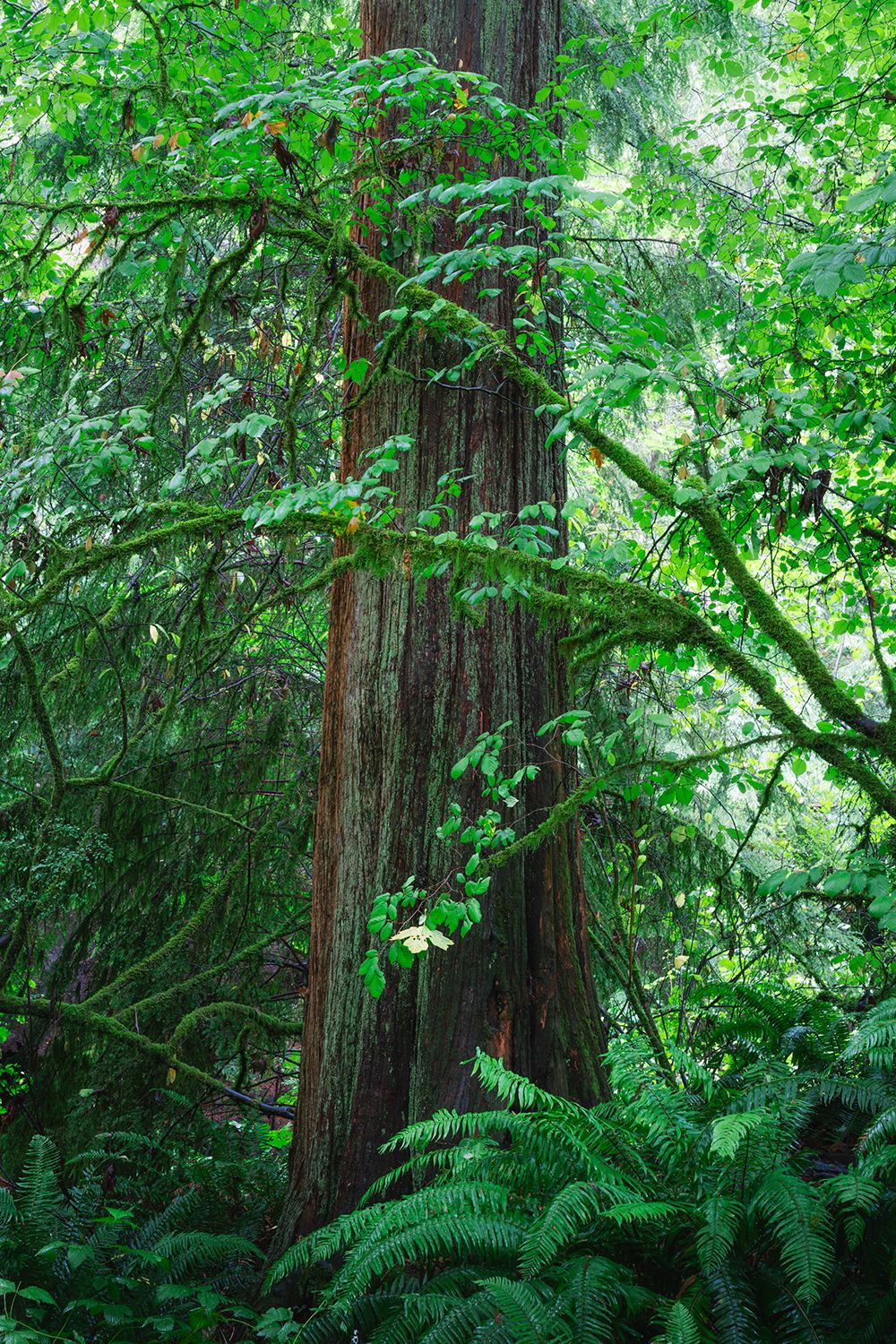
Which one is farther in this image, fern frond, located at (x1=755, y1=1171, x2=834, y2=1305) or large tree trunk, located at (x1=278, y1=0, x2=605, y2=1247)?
large tree trunk, located at (x1=278, y1=0, x2=605, y2=1247)

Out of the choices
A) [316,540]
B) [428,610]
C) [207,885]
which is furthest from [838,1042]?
[316,540]

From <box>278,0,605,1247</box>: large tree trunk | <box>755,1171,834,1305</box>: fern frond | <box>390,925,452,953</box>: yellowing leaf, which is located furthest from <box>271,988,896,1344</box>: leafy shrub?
<box>390,925,452,953</box>: yellowing leaf

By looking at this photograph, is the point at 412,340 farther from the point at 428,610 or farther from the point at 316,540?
the point at 316,540

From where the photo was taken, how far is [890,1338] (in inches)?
78.5

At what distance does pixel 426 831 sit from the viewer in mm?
3084

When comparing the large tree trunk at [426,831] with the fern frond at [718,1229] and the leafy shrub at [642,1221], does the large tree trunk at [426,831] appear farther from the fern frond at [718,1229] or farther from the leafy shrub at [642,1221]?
the fern frond at [718,1229]

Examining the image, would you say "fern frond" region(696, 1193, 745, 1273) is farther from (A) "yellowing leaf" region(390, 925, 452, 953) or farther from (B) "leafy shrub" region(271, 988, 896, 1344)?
(A) "yellowing leaf" region(390, 925, 452, 953)

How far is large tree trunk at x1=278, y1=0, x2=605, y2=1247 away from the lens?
295 centimetres

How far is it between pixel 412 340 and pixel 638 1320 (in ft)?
9.56

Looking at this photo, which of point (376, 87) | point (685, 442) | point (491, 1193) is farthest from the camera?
point (685, 442)

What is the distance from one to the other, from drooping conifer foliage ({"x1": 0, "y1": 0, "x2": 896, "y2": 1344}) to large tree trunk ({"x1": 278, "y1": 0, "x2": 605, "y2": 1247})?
0.01 metres

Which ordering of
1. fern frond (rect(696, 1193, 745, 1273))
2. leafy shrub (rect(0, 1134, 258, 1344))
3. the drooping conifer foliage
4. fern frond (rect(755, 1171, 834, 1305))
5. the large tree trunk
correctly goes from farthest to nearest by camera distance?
1. the large tree trunk
2. leafy shrub (rect(0, 1134, 258, 1344))
3. the drooping conifer foliage
4. fern frond (rect(696, 1193, 745, 1273))
5. fern frond (rect(755, 1171, 834, 1305))

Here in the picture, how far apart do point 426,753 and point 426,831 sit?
0.24 metres

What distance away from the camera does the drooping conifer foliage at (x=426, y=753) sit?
2.37m
